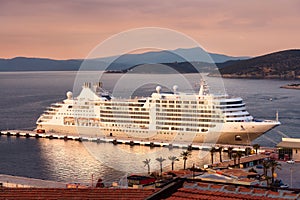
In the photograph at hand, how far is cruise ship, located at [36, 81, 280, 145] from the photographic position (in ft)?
124

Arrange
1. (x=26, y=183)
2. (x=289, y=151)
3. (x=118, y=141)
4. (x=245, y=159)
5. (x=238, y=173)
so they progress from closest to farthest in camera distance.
Result: (x=238, y=173), (x=26, y=183), (x=289, y=151), (x=245, y=159), (x=118, y=141)

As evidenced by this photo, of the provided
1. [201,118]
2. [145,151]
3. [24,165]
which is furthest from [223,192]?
[201,118]

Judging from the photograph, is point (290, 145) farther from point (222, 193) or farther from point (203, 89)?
point (222, 193)

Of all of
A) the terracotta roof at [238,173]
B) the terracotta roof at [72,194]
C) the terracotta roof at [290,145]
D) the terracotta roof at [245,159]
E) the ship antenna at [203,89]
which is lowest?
the terracotta roof at [245,159]

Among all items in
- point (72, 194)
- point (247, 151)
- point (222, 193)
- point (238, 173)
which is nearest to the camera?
point (222, 193)

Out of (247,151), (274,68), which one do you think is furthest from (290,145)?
(274,68)

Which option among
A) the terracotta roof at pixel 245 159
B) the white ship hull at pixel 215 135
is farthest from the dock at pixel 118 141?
the terracotta roof at pixel 245 159

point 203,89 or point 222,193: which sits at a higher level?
point 203,89

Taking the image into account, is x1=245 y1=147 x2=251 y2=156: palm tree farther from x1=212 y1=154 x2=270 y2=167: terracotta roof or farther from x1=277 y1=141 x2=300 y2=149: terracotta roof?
x1=277 y1=141 x2=300 y2=149: terracotta roof

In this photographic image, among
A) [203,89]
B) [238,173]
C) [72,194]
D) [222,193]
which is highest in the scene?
[203,89]

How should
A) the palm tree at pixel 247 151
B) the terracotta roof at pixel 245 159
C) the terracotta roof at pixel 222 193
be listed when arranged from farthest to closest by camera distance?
the palm tree at pixel 247 151 → the terracotta roof at pixel 245 159 → the terracotta roof at pixel 222 193

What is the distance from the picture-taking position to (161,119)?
40.6 m

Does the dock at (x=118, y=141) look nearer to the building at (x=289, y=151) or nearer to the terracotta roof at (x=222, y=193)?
the building at (x=289, y=151)

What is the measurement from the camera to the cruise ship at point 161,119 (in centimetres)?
3788
